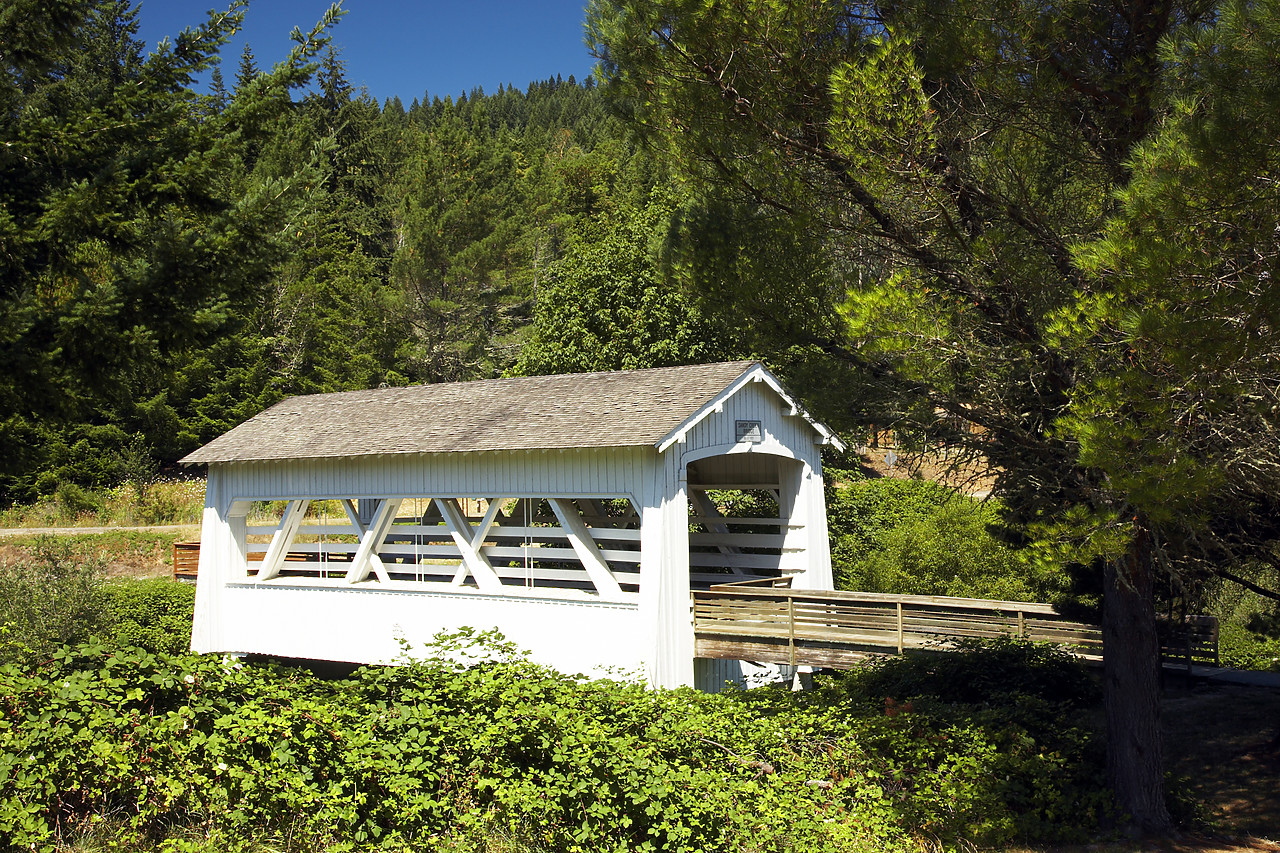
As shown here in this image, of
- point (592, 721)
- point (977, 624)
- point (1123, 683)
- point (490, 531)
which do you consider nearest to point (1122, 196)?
point (1123, 683)

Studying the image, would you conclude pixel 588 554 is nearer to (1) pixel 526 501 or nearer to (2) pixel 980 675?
(1) pixel 526 501

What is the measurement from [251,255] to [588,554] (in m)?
5.44

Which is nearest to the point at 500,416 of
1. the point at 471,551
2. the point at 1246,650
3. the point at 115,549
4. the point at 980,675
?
the point at 471,551

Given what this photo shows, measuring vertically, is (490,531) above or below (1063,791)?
above

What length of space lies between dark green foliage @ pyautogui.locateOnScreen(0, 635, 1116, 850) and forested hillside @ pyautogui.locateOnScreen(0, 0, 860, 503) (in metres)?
3.39

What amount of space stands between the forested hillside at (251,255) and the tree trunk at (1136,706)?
385 cm

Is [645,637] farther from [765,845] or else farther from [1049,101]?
[1049,101]

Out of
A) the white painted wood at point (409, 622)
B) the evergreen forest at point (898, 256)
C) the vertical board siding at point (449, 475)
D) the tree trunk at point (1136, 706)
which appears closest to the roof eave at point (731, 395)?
the vertical board siding at point (449, 475)

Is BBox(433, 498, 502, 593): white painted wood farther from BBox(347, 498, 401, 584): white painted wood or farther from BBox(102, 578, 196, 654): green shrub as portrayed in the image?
BBox(102, 578, 196, 654): green shrub

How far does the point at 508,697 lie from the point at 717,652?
524 cm

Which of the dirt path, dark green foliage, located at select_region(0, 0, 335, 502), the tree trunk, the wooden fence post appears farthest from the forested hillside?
the dirt path

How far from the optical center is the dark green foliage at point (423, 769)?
5941 millimetres

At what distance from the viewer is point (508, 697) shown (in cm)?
720

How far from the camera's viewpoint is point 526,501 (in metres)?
14.5
